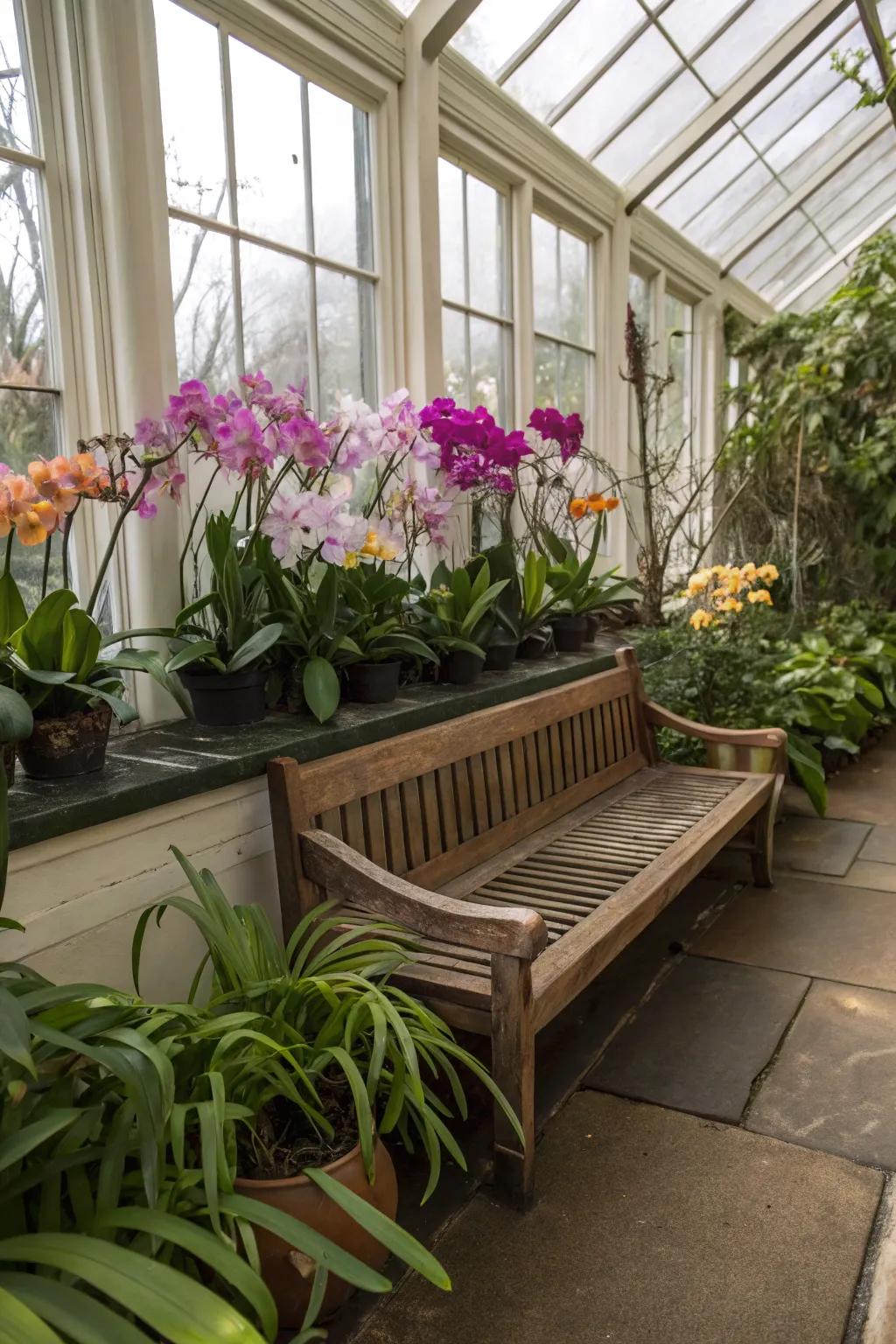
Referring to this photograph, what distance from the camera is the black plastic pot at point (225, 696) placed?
211 cm

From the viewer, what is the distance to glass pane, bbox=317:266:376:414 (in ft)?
9.68

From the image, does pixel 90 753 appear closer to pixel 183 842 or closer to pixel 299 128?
pixel 183 842

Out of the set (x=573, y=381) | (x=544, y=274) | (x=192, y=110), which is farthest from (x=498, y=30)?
(x=192, y=110)

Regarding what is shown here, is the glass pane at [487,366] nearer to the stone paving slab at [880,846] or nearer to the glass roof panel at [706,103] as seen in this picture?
the glass roof panel at [706,103]

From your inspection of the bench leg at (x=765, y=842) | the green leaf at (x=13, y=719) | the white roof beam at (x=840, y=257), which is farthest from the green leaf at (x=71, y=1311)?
the white roof beam at (x=840, y=257)

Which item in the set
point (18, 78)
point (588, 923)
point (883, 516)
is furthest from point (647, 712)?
point (883, 516)

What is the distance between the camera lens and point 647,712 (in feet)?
11.2

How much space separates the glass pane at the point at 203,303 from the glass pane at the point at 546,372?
2.05m

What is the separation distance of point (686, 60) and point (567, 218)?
2.87ft

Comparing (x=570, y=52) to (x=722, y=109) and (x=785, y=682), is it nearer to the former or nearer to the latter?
(x=722, y=109)

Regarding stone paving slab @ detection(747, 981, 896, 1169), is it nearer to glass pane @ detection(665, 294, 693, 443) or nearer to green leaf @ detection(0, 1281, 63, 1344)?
green leaf @ detection(0, 1281, 63, 1344)

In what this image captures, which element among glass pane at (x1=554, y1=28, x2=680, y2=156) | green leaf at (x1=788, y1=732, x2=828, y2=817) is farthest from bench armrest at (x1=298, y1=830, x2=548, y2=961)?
glass pane at (x1=554, y1=28, x2=680, y2=156)

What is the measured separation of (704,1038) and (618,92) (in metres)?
3.95

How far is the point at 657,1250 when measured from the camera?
1.59m
